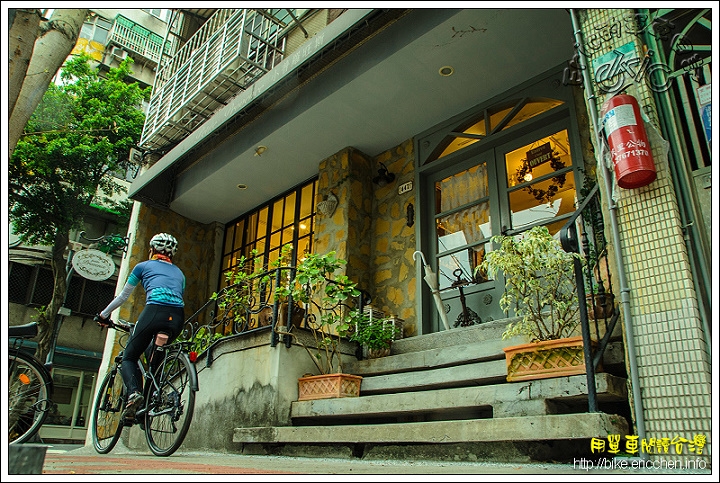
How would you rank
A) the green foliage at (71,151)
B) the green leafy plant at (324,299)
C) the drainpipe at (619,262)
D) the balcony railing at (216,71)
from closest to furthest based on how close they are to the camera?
the drainpipe at (619,262)
the green leafy plant at (324,299)
the balcony railing at (216,71)
the green foliage at (71,151)

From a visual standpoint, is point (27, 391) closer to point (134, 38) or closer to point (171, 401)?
point (171, 401)

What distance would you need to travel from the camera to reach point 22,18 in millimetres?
3078

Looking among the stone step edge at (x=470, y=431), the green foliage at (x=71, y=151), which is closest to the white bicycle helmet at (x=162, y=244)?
the stone step edge at (x=470, y=431)

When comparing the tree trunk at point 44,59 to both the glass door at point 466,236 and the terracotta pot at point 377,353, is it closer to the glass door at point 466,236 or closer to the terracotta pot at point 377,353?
the terracotta pot at point 377,353

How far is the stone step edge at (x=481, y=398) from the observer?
2.97m

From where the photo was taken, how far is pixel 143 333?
369 centimetres

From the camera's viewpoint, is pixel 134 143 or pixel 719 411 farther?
pixel 134 143

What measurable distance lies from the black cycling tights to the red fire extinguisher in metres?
3.19

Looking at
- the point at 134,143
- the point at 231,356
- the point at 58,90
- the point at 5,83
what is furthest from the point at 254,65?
the point at 58,90

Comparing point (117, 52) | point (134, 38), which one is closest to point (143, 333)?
point (117, 52)

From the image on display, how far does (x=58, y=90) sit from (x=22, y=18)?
14.0m

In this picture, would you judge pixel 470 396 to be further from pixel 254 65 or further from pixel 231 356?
pixel 254 65

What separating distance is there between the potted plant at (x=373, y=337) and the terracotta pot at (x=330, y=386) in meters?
0.69

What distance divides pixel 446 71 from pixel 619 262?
3.72 metres
